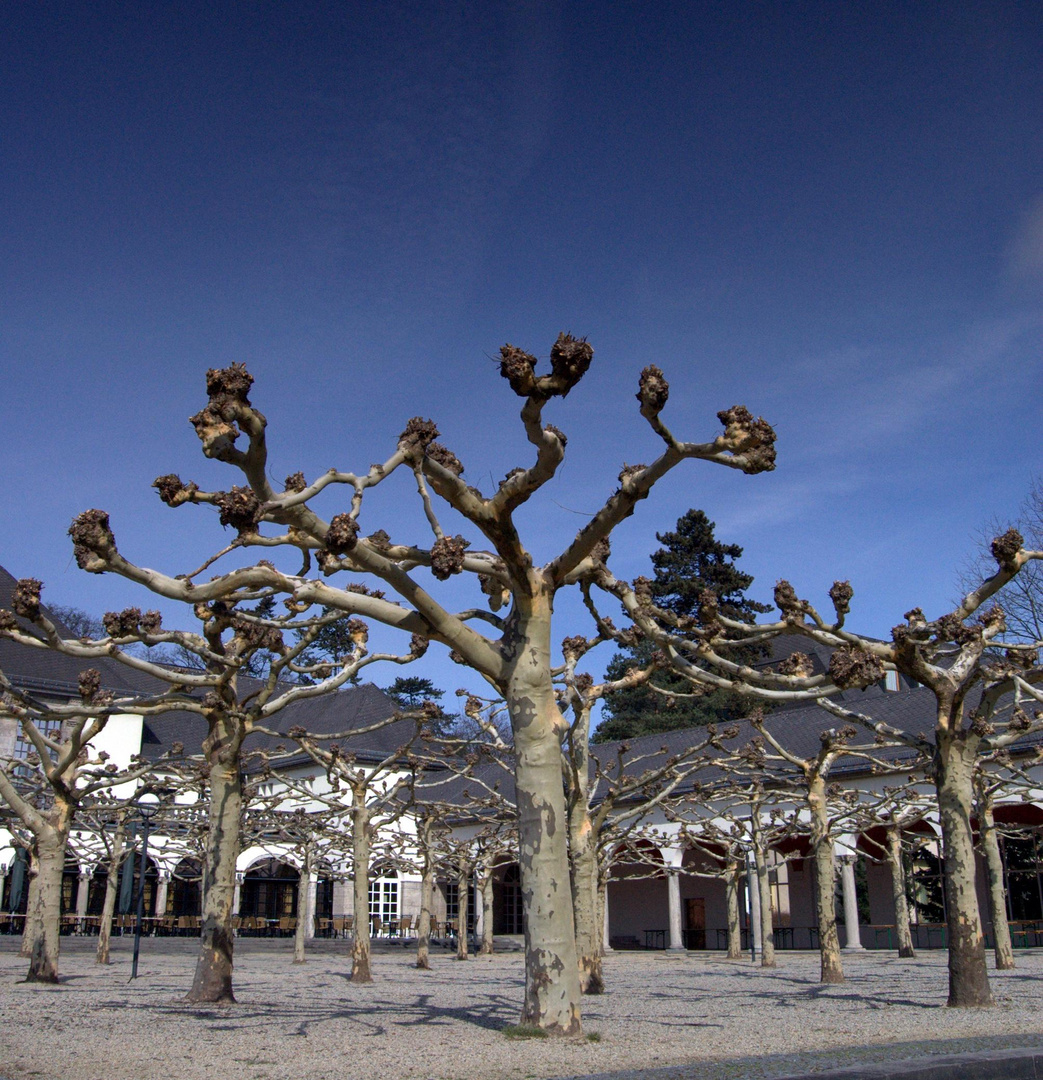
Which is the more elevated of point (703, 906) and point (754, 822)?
point (754, 822)

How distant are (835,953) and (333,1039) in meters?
10.7

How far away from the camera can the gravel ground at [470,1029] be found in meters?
6.91

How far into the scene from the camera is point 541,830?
8234mm

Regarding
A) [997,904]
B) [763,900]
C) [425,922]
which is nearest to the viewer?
[997,904]

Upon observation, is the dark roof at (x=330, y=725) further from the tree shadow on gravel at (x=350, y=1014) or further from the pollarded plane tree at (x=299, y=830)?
the tree shadow on gravel at (x=350, y=1014)

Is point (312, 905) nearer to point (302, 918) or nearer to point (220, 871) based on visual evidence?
point (302, 918)

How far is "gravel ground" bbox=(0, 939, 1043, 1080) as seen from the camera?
6907mm

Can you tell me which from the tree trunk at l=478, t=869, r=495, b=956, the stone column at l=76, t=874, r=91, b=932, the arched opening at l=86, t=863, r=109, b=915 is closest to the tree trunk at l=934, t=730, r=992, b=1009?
the tree trunk at l=478, t=869, r=495, b=956

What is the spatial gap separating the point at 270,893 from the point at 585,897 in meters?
36.3

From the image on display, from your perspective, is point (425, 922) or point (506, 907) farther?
point (506, 907)

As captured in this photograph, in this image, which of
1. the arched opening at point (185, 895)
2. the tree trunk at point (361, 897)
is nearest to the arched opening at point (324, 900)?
the arched opening at point (185, 895)

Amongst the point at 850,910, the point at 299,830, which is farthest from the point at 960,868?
the point at 850,910

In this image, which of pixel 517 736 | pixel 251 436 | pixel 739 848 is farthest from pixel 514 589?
pixel 739 848

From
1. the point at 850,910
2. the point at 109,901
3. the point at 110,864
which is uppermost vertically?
the point at 110,864
